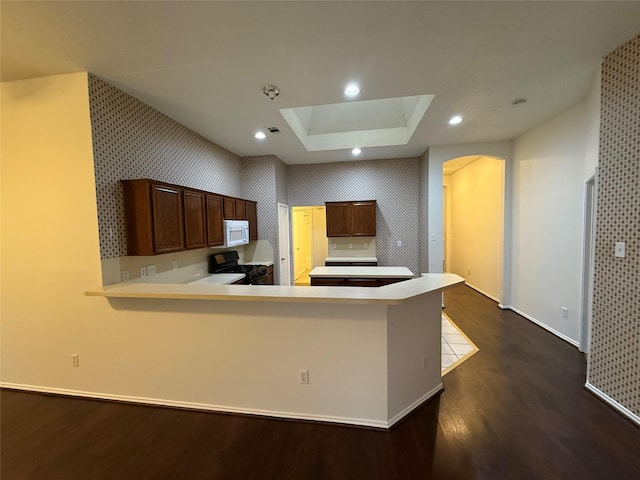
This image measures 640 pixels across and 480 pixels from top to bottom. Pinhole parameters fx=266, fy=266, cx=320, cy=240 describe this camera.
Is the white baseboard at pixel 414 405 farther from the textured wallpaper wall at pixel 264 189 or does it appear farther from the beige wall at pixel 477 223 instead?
the textured wallpaper wall at pixel 264 189

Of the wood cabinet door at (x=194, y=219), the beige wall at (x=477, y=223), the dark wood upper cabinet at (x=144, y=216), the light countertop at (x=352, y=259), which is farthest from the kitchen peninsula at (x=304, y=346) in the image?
the beige wall at (x=477, y=223)

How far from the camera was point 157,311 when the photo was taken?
7.62 ft

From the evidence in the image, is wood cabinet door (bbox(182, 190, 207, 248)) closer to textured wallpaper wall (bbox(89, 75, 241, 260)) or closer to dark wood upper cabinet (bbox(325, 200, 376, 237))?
textured wallpaper wall (bbox(89, 75, 241, 260))

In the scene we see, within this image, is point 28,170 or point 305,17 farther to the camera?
point 28,170

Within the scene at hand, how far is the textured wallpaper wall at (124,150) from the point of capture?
241cm

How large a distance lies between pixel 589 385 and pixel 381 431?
2.07 meters

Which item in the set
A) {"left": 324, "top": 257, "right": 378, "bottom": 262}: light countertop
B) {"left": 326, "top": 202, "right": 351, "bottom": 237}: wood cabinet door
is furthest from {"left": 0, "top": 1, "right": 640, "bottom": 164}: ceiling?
{"left": 324, "top": 257, "right": 378, "bottom": 262}: light countertop

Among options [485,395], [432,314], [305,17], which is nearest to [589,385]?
[485,395]

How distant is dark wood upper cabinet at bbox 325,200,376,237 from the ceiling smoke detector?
3118mm

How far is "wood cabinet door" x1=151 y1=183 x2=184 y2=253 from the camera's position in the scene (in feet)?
8.67

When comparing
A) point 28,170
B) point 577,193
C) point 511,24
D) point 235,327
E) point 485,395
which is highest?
point 511,24

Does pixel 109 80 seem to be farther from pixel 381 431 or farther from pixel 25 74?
pixel 381 431

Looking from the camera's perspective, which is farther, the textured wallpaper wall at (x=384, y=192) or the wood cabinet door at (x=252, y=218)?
the textured wallpaper wall at (x=384, y=192)

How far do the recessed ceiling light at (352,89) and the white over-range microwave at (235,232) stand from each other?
244 centimetres
